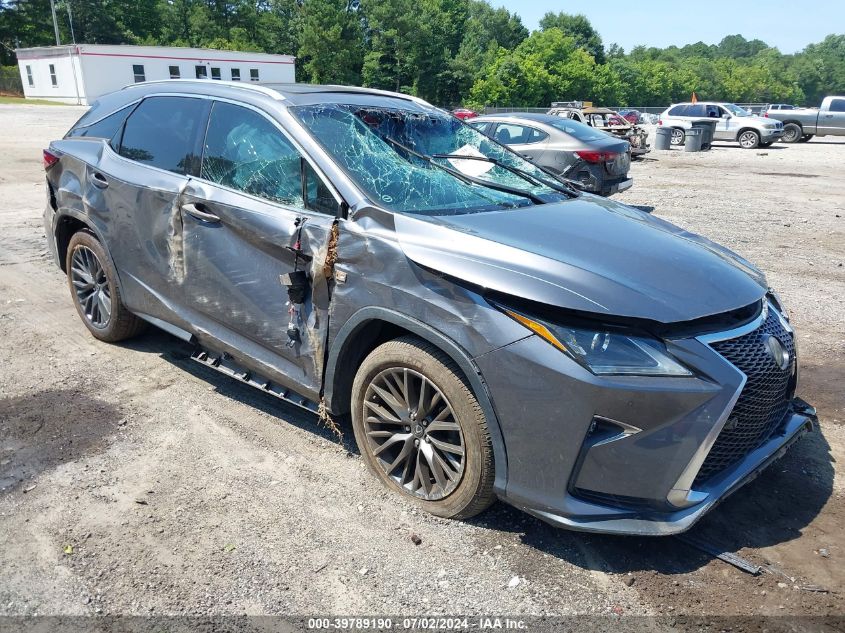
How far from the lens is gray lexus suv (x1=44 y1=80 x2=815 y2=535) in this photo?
2.54 m

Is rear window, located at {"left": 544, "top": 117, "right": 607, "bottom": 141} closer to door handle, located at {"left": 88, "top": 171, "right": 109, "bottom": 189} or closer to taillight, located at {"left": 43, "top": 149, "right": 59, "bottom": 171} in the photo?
taillight, located at {"left": 43, "top": 149, "right": 59, "bottom": 171}

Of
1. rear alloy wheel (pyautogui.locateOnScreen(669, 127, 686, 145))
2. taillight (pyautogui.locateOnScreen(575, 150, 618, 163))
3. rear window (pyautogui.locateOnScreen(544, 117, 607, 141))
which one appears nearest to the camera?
taillight (pyautogui.locateOnScreen(575, 150, 618, 163))

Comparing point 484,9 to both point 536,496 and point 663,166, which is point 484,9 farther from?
point 536,496

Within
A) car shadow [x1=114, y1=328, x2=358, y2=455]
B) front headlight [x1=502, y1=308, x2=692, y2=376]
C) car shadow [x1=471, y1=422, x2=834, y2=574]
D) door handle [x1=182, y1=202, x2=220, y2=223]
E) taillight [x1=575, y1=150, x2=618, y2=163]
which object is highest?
door handle [x1=182, y1=202, x2=220, y2=223]

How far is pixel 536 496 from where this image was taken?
2.67 metres

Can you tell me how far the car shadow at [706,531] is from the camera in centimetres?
286

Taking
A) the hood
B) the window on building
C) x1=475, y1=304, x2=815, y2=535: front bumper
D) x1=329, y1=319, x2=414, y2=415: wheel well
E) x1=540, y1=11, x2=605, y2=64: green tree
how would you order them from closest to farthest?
1. x1=475, y1=304, x2=815, y2=535: front bumper
2. the hood
3. x1=329, y1=319, x2=414, y2=415: wheel well
4. the window on building
5. x1=540, y1=11, x2=605, y2=64: green tree

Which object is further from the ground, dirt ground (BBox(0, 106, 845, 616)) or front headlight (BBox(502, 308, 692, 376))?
front headlight (BBox(502, 308, 692, 376))

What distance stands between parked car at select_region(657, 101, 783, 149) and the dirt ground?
2533 cm

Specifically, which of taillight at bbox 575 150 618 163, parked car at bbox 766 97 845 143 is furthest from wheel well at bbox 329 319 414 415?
parked car at bbox 766 97 845 143

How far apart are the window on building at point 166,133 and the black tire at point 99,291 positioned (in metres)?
0.74

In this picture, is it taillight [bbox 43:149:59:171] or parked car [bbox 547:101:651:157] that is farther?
parked car [bbox 547:101:651:157]

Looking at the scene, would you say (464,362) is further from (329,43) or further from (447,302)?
(329,43)

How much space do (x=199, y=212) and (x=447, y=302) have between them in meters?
1.78
